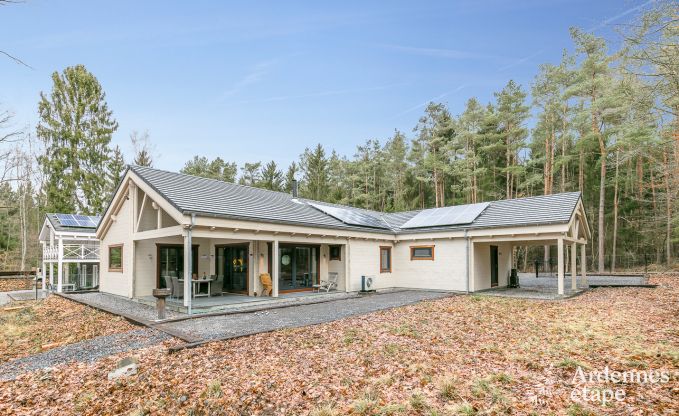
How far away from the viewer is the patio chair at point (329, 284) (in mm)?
15254

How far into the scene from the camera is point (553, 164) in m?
27.7

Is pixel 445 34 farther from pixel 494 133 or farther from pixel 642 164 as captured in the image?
pixel 642 164

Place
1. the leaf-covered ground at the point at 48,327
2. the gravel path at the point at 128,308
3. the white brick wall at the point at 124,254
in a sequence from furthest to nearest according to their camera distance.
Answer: the white brick wall at the point at 124,254
the gravel path at the point at 128,308
the leaf-covered ground at the point at 48,327

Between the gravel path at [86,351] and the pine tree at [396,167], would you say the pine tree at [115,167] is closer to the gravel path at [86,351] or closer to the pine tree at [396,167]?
the pine tree at [396,167]

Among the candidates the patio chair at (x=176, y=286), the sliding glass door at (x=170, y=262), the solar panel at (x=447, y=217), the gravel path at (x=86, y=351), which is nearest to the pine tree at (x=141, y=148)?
the sliding glass door at (x=170, y=262)

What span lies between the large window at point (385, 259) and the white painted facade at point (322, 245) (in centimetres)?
18

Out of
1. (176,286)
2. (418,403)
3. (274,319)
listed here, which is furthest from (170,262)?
(418,403)

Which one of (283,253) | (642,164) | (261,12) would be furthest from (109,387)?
(642,164)

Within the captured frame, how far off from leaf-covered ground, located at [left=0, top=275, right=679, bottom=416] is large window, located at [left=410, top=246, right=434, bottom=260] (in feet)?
26.7

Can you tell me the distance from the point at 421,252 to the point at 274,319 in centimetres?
936

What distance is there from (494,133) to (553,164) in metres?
5.35

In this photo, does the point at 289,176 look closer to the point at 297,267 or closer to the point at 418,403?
the point at 297,267

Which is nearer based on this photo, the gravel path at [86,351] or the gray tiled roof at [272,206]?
the gravel path at [86,351]

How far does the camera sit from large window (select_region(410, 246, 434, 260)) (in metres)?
16.5
